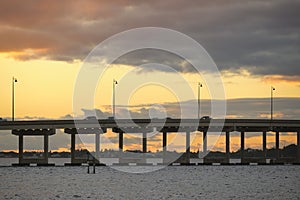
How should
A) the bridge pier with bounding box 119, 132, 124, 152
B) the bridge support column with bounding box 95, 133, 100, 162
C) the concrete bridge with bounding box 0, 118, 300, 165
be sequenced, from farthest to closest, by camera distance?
the bridge support column with bounding box 95, 133, 100, 162, the bridge pier with bounding box 119, 132, 124, 152, the concrete bridge with bounding box 0, 118, 300, 165

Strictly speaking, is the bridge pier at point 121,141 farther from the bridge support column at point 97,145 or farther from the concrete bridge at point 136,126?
the bridge support column at point 97,145

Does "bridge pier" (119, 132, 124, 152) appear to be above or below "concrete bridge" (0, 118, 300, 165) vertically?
below

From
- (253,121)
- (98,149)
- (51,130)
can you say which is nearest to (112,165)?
(98,149)

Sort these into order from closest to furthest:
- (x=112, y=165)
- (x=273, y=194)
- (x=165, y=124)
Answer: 1. (x=273, y=194)
2. (x=165, y=124)
3. (x=112, y=165)

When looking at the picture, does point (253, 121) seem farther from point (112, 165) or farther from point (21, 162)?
point (21, 162)

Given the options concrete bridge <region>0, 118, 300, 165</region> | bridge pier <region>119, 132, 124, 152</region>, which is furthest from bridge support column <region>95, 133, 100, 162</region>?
bridge pier <region>119, 132, 124, 152</region>

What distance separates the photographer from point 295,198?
66.1 metres

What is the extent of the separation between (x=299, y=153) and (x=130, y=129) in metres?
39.5

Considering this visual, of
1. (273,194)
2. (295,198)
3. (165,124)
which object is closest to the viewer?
(295,198)

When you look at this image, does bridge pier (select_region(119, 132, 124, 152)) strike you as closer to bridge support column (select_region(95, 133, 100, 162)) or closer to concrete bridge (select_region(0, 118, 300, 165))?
concrete bridge (select_region(0, 118, 300, 165))

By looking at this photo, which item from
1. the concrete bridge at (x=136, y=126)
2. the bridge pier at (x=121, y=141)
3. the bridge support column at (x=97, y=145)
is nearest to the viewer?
the concrete bridge at (x=136, y=126)

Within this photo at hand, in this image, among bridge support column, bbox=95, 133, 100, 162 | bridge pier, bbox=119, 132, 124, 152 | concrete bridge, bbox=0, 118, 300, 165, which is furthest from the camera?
bridge support column, bbox=95, 133, 100, 162

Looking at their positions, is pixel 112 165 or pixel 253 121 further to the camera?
pixel 112 165

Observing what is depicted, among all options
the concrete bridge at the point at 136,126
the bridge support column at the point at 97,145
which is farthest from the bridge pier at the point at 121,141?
the bridge support column at the point at 97,145
